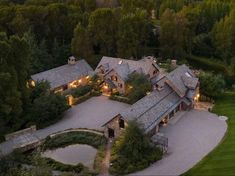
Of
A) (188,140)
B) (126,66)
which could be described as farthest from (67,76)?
(188,140)

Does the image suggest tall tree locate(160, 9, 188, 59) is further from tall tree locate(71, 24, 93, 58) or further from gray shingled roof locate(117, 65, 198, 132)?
gray shingled roof locate(117, 65, 198, 132)

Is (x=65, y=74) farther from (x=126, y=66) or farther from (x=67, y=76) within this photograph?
(x=126, y=66)

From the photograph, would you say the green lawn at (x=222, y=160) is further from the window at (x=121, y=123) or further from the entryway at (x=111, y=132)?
the entryway at (x=111, y=132)

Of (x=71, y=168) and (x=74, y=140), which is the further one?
(x=74, y=140)

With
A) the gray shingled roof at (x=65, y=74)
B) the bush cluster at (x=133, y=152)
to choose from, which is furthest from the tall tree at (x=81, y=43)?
the bush cluster at (x=133, y=152)

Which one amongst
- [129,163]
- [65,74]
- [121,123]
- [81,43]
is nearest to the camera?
[129,163]

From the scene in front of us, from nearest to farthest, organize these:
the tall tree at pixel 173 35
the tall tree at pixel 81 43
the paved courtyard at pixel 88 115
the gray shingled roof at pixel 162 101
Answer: the gray shingled roof at pixel 162 101
the paved courtyard at pixel 88 115
the tall tree at pixel 81 43
the tall tree at pixel 173 35

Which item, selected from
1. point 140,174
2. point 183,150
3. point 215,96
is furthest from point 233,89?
point 140,174
